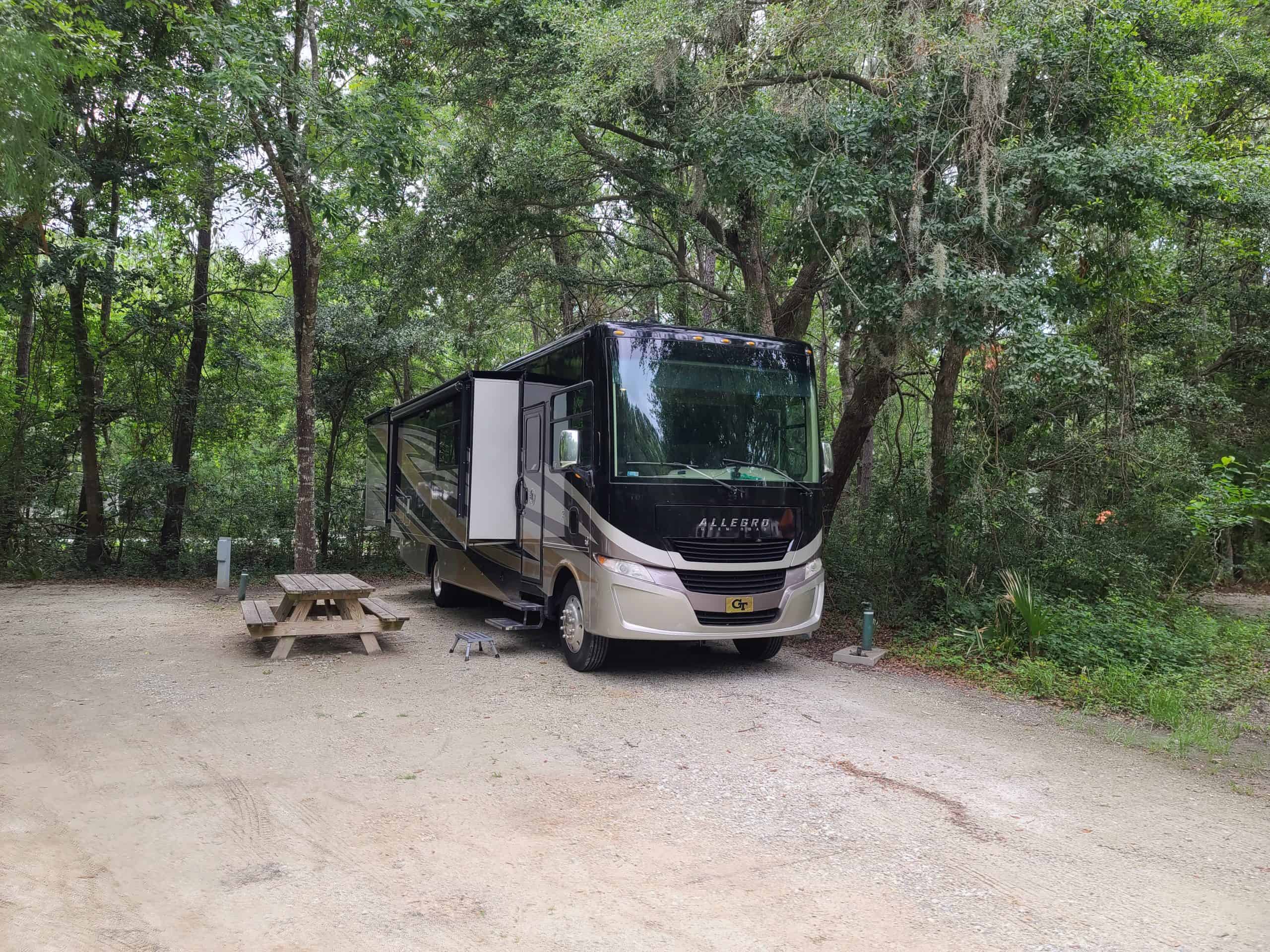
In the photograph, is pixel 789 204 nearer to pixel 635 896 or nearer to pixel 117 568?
pixel 635 896

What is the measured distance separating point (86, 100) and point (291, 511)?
7.44 meters

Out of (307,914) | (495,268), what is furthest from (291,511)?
(307,914)

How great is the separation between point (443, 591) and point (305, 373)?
11.5ft

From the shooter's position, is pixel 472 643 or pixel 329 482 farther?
pixel 329 482

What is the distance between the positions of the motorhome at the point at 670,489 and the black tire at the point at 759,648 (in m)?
0.02

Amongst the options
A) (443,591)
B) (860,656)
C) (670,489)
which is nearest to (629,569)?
(670,489)

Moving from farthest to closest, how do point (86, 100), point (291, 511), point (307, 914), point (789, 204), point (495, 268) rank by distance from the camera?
point (291, 511)
point (495, 268)
point (86, 100)
point (789, 204)
point (307, 914)

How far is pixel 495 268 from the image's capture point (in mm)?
13742

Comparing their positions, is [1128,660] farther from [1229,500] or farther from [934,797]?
[934,797]

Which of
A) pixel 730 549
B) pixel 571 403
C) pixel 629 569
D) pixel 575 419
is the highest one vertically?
pixel 571 403

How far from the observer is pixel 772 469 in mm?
7727

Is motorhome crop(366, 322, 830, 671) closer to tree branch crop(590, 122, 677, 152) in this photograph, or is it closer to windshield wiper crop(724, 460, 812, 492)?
windshield wiper crop(724, 460, 812, 492)

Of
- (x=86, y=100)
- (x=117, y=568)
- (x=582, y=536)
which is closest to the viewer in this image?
(x=582, y=536)

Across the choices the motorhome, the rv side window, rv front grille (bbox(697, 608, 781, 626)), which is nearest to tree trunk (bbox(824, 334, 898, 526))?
the motorhome
